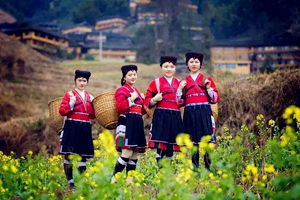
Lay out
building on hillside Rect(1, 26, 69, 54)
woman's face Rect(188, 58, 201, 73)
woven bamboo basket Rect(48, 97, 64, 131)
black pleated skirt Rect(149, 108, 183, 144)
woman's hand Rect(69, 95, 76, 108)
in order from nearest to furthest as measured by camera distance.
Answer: black pleated skirt Rect(149, 108, 183, 144), woman's hand Rect(69, 95, 76, 108), woman's face Rect(188, 58, 201, 73), woven bamboo basket Rect(48, 97, 64, 131), building on hillside Rect(1, 26, 69, 54)

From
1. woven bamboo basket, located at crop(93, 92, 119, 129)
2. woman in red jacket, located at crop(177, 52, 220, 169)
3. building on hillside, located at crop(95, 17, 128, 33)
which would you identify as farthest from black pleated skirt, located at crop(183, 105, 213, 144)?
building on hillside, located at crop(95, 17, 128, 33)

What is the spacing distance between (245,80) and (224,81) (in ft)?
1.57

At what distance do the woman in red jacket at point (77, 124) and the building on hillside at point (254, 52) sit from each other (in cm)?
2423

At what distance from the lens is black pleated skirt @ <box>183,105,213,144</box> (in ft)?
15.0

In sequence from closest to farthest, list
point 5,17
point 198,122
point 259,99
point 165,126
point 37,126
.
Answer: point 165,126 < point 198,122 < point 259,99 < point 37,126 < point 5,17

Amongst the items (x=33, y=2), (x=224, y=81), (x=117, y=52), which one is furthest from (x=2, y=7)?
(x=224, y=81)

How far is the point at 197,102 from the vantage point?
15.2 feet

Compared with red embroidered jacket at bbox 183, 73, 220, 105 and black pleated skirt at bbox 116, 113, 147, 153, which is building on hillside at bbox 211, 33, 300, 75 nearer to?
red embroidered jacket at bbox 183, 73, 220, 105

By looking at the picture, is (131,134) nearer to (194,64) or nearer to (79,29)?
(194,64)

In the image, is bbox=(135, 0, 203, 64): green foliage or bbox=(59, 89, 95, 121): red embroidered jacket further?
bbox=(135, 0, 203, 64): green foliage

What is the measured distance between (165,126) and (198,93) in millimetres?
621

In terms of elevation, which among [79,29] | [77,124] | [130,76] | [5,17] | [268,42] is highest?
[5,17]

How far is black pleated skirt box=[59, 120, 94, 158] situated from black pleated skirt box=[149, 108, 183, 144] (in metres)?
0.83

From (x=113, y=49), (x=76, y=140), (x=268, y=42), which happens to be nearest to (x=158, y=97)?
(x=76, y=140)
